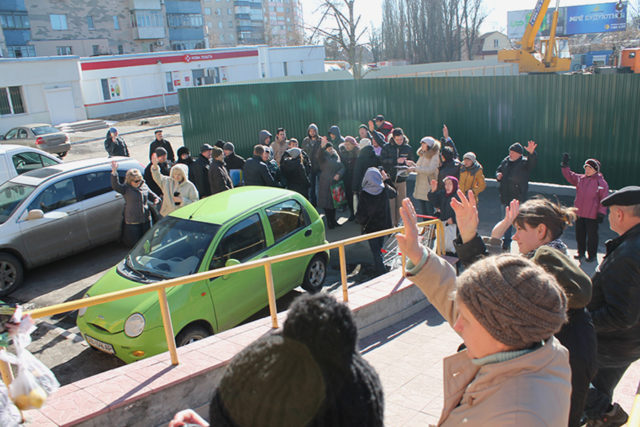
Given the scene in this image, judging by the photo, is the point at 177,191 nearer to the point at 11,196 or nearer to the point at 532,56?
the point at 11,196

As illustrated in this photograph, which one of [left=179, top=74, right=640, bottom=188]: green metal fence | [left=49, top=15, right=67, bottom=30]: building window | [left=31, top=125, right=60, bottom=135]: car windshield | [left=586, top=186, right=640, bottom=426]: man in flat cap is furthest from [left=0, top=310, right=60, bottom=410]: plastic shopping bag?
[left=49, top=15, right=67, bottom=30]: building window

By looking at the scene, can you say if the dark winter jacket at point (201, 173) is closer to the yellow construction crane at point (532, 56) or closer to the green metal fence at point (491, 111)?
the green metal fence at point (491, 111)

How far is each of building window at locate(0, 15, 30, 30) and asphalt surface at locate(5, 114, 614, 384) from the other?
48909 millimetres

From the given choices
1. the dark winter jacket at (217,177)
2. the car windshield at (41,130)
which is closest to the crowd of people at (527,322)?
the dark winter jacket at (217,177)

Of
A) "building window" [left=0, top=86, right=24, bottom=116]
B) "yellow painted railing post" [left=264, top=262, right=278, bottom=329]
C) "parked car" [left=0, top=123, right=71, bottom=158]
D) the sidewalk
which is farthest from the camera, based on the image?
"building window" [left=0, top=86, right=24, bottom=116]

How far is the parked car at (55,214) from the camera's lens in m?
8.00

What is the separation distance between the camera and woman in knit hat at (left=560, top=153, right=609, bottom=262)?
7.19 m

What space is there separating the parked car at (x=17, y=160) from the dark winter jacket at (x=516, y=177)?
10152mm

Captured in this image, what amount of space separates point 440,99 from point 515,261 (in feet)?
38.6

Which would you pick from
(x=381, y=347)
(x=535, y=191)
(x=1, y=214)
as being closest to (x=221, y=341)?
(x=381, y=347)

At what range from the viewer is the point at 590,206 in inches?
288

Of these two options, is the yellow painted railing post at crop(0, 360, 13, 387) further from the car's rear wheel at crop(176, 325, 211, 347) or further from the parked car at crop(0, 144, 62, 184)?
the parked car at crop(0, 144, 62, 184)

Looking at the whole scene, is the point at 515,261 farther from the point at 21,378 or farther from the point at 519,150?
the point at 519,150

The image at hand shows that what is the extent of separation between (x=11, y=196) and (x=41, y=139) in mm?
16434
